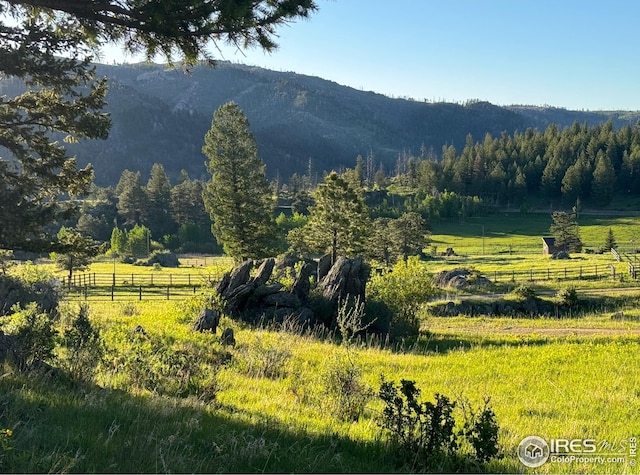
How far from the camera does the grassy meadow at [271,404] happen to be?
395 cm

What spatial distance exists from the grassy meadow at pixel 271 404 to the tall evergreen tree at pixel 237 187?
74.6ft

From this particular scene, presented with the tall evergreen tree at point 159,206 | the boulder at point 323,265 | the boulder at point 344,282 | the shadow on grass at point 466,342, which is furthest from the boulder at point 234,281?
the tall evergreen tree at point 159,206

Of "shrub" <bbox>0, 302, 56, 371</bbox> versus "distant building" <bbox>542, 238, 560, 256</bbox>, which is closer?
"shrub" <bbox>0, 302, 56, 371</bbox>

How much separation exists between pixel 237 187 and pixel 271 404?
3048 centimetres

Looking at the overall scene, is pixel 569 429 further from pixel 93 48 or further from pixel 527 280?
pixel 527 280

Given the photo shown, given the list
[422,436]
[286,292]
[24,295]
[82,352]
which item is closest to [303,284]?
[286,292]

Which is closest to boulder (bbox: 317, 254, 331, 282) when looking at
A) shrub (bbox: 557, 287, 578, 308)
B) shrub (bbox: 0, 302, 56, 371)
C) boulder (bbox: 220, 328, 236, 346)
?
boulder (bbox: 220, 328, 236, 346)

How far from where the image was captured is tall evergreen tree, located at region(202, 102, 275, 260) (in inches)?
1372

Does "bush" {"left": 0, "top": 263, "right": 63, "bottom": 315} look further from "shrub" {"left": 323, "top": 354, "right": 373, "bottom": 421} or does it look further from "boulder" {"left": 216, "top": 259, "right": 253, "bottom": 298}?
"shrub" {"left": 323, "top": 354, "right": 373, "bottom": 421}

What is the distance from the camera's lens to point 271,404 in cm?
609

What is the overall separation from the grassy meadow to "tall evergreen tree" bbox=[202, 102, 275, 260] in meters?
22.7

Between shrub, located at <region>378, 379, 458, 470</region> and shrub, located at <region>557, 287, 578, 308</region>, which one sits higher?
shrub, located at <region>378, 379, 458, 470</region>

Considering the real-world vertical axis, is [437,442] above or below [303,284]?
above

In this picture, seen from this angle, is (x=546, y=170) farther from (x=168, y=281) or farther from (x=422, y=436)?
(x=422, y=436)
